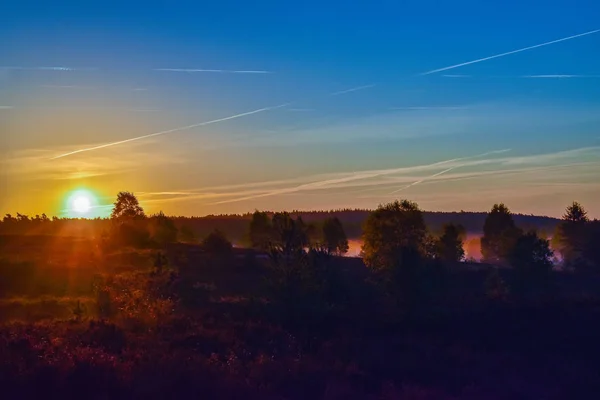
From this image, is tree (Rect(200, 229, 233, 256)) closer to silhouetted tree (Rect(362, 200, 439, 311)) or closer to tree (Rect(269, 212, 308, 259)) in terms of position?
silhouetted tree (Rect(362, 200, 439, 311))

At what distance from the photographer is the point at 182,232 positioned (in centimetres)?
12575

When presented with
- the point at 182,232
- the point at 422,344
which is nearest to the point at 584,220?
the point at 182,232

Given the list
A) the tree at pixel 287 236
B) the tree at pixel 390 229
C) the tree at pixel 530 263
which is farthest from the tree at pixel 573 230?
the tree at pixel 287 236

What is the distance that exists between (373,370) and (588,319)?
1477 centimetres

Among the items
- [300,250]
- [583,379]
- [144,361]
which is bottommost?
[583,379]

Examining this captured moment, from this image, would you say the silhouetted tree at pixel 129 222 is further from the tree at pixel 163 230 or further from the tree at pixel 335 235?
the tree at pixel 335 235

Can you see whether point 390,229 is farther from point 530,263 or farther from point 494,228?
point 494,228

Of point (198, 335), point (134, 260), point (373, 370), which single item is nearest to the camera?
point (373, 370)

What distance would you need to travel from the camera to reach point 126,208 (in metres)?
105

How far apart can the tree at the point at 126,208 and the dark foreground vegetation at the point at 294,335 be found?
45.8 m

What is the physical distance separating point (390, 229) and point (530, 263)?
20.7 m

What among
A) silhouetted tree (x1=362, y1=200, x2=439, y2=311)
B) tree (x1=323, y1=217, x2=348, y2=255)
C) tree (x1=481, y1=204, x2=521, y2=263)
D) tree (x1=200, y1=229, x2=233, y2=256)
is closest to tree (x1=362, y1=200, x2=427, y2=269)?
silhouetted tree (x1=362, y1=200, x2=439, y2=311)

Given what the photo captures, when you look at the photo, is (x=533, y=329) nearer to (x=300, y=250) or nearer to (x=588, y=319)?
(x=588, y=319)

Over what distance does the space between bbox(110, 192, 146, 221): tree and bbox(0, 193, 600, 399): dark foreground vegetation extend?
150 ft
